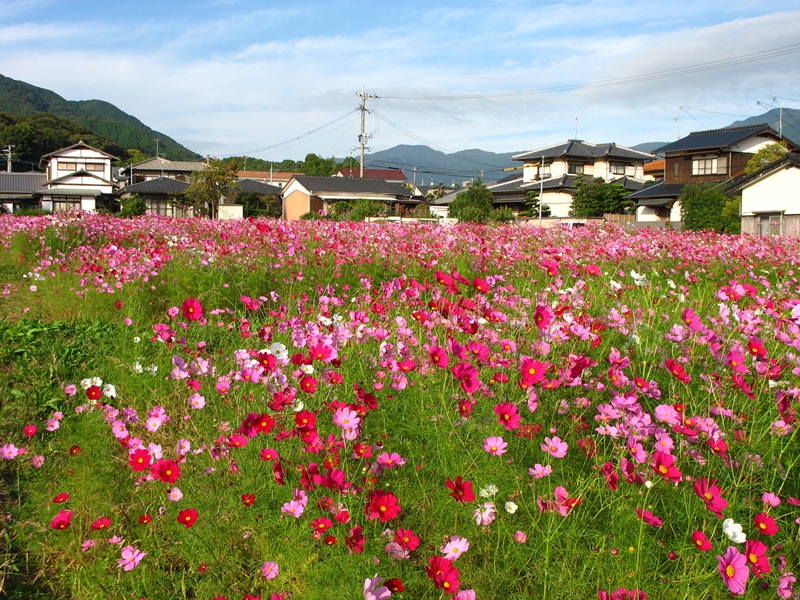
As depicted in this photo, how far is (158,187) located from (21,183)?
11.6 meters

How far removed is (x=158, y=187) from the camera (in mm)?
43844

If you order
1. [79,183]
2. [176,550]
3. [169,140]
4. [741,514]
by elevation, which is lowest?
[176,550]

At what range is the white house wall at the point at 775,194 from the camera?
72.5 feet

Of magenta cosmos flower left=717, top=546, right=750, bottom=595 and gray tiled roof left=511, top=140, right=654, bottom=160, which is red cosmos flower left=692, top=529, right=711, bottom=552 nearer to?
magenta cosmos flower left=717, top=546, right=750, bottom=595

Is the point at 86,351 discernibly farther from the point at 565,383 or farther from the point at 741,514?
the point at 741,514

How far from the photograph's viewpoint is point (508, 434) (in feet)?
6.72

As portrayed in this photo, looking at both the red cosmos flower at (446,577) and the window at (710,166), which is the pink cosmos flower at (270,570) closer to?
the red cosmos flower at (446,577)

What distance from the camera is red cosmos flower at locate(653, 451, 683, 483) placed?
1.51m

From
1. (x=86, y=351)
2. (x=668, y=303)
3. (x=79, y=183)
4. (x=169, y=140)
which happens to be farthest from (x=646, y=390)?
(x=169, y=140)

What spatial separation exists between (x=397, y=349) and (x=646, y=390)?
854mm

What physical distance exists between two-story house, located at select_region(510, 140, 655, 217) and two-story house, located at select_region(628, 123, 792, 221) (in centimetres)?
792

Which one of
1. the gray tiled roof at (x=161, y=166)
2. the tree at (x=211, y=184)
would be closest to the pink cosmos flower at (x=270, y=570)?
the tree at (x=211, y=184)

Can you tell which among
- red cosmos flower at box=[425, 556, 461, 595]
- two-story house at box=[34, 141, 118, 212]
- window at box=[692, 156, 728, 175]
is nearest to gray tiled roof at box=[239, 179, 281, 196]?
two-story house at box=[34, 141, 118, 212]

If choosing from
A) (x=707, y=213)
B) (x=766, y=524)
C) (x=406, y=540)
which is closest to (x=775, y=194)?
(x=707, y=213)
